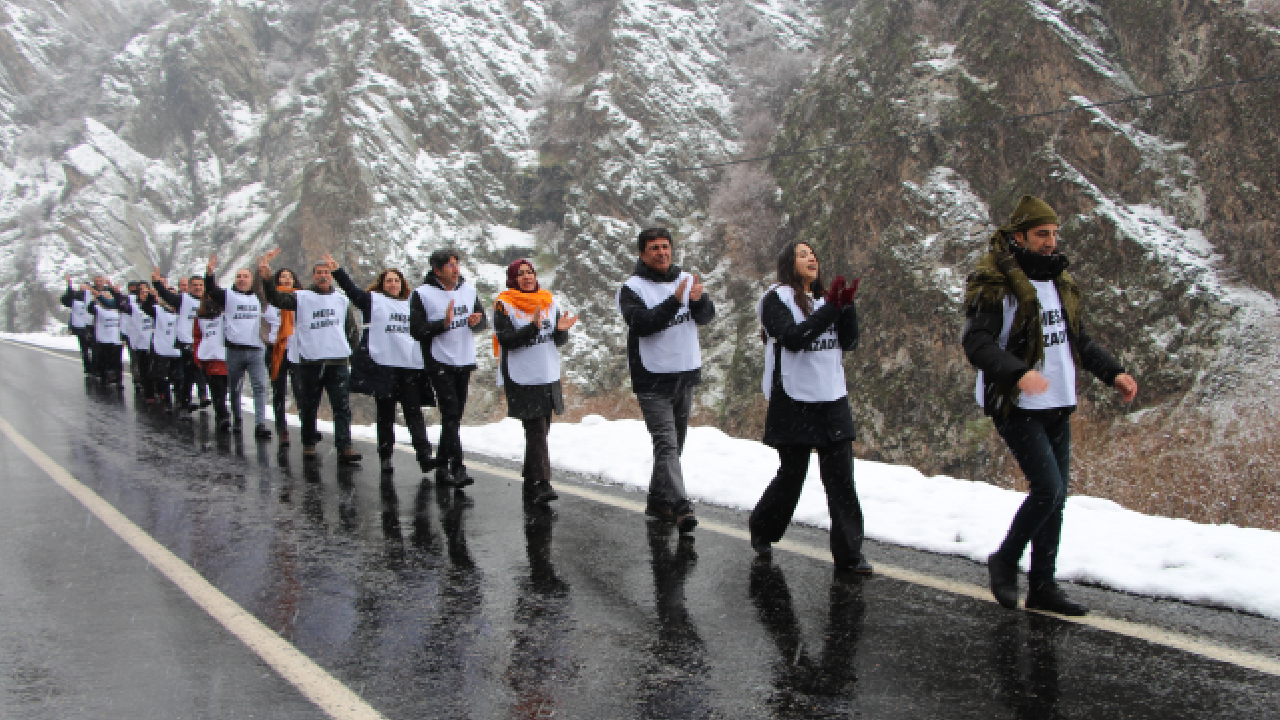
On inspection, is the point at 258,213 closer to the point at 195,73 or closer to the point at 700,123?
the point at 195,73

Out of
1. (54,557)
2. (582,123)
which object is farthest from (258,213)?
(54,557)

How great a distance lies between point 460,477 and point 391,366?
1541mm

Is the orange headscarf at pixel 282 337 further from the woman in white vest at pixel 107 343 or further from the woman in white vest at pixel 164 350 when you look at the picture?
the woman in white vest at pixel 107 343

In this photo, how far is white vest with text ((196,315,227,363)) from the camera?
38.4ft

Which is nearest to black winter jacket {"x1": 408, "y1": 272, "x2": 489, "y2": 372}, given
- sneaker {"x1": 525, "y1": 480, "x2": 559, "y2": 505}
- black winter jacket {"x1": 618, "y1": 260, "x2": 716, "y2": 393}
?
sneaker {"x1": 525, "y1": 480, "x2": 559, "y2": 505}

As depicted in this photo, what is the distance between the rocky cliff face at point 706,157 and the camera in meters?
19.7

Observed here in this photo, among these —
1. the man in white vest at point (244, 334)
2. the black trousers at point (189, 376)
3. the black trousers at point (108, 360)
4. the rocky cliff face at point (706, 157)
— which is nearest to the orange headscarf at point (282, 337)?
the man in white vest at point (244, 334)

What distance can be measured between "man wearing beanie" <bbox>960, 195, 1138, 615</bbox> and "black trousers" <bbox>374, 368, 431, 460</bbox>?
544 centimetres

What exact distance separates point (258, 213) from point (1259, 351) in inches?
2178

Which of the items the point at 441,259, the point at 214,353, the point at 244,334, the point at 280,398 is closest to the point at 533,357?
the point at 441,259

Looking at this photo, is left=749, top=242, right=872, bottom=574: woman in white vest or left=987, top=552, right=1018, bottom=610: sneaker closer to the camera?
left=987, top=552, right=1018, bottom=610: sneaker

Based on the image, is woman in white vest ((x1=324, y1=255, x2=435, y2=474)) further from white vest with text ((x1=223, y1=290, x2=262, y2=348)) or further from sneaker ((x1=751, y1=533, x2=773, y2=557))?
sneaker ((x1=751, y1=533, x2=773, y2=557))

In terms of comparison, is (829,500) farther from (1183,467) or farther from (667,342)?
(1183,467)

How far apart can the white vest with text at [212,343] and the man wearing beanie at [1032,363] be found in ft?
33.7
